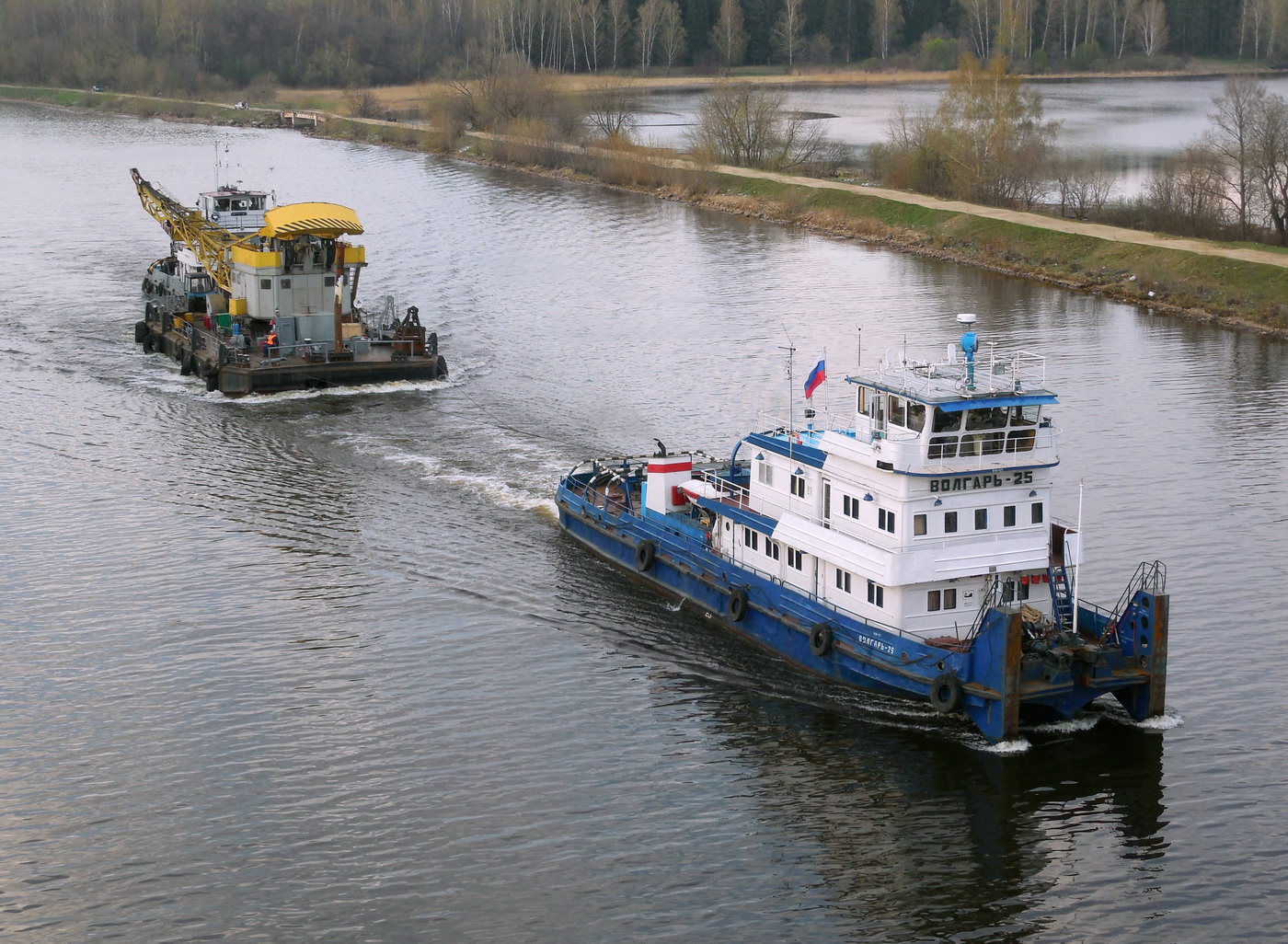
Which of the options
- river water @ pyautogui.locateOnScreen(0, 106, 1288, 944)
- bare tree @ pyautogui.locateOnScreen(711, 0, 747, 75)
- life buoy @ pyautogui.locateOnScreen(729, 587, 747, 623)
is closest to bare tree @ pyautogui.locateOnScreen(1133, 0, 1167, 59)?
bare tree @ pyautogui.locateOnScreen(711, 0, 747, 75)

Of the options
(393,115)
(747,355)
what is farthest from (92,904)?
(393,115)

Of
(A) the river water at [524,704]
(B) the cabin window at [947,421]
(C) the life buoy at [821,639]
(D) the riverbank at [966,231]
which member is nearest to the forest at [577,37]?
(D) the riverbank at [966,231]

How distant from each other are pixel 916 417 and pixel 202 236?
3736 cm

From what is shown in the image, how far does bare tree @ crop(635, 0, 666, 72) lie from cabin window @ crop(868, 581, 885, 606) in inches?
5809

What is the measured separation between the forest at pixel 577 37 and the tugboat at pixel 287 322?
344 feet

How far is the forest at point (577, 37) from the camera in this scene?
166000 mm

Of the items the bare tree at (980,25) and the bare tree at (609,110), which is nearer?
the bare tree at (609,110)

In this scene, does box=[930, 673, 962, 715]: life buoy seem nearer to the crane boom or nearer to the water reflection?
the water reflection

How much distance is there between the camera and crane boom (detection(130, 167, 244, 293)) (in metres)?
59.0

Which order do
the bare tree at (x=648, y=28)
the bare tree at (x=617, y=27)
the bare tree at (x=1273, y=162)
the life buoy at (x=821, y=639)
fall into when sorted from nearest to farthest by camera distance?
the life buoy at (x=821, y=639)
the bare tree at (x=1273, y=162)
the bare tree at (x=617, y=27)
the bare tree at (x=648, y=28)

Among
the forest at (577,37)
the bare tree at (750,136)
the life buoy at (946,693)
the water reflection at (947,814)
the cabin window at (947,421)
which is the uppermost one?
the forest at (577,37)

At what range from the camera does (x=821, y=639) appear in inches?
1236

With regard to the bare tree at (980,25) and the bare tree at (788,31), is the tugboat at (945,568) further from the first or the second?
the bare tree at (788,31)

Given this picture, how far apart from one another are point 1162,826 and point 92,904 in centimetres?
1714
